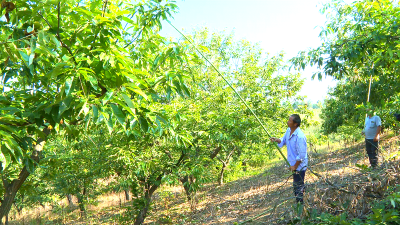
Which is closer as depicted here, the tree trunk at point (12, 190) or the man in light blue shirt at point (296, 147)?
the tree trunk at point (12, 190)

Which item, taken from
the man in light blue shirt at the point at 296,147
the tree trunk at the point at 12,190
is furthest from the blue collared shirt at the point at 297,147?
the tree trunk at the point at 12,190

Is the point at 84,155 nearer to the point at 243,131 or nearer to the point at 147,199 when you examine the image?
the point at 147,199

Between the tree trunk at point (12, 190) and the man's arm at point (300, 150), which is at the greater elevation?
the tree trunk at point (12, 190)

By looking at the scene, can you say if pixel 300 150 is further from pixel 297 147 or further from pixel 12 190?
pixel 12 190

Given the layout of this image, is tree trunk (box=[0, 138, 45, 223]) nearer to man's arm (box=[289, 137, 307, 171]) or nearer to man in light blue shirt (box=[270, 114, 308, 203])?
man in light blue shirt (box=[270, 114, 308, 203])

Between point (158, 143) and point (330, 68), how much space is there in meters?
4.33

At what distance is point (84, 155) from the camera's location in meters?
7.86

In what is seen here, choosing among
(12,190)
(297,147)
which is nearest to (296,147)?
(297,147)

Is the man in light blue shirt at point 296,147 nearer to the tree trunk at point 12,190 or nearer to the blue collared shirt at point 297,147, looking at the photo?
the blue collared shirt at point 297,147

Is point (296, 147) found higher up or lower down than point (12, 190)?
lower down

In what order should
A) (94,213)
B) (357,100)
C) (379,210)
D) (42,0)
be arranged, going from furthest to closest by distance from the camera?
(94,213) < (357,100) < (379,210) < (42,0)

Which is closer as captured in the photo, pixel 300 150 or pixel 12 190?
pixel 12 190

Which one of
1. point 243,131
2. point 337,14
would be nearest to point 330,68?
point 243,131

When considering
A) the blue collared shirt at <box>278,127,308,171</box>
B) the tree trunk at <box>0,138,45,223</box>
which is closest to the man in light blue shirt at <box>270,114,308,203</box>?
the blue collared shirt at <box>278,127,308,171</box>
